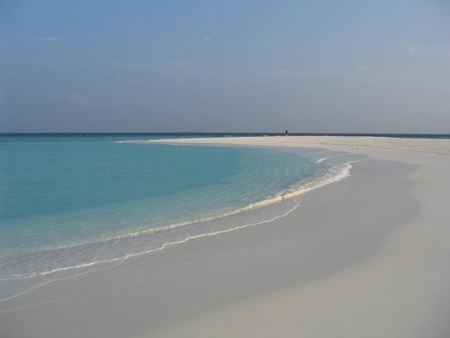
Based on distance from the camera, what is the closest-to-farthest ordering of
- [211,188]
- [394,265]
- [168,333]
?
[168,333], [394,265], [211,188]

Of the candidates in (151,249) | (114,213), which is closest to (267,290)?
(151,249)

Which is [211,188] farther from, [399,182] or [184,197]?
[399,182]

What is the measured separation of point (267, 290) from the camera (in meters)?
4.30

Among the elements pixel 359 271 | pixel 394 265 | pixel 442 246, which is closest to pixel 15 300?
pixel 359 271

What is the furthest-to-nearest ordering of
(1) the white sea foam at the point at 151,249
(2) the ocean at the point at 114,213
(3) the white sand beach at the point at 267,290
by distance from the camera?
1. (2) the ocean at the point at 114,213
2. (1) the white sea foam at the point at 151,249
3. (3) the white sand beach at the point at 267,290

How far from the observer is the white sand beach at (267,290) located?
138 inches

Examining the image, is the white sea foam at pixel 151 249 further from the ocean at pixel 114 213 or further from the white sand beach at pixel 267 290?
the white sand beach at pixel 267 290

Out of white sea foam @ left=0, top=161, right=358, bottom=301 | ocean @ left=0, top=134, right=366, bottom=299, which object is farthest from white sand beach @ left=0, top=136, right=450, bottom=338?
ocean @ left=0, top=134, right=366, bottom=299

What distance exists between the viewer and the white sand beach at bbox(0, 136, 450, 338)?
3.50 meters

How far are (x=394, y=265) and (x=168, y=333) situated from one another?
3005 millimetres

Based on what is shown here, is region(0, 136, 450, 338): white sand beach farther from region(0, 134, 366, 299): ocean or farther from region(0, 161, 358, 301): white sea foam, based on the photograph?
region(0, 134, 366, 299): ocean

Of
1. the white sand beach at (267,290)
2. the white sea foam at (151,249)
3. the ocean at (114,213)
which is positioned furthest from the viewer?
the ocean at (114,213)

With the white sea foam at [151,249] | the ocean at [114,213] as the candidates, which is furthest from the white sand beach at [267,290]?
the ocean at [114,213]

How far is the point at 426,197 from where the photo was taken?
388 inches
